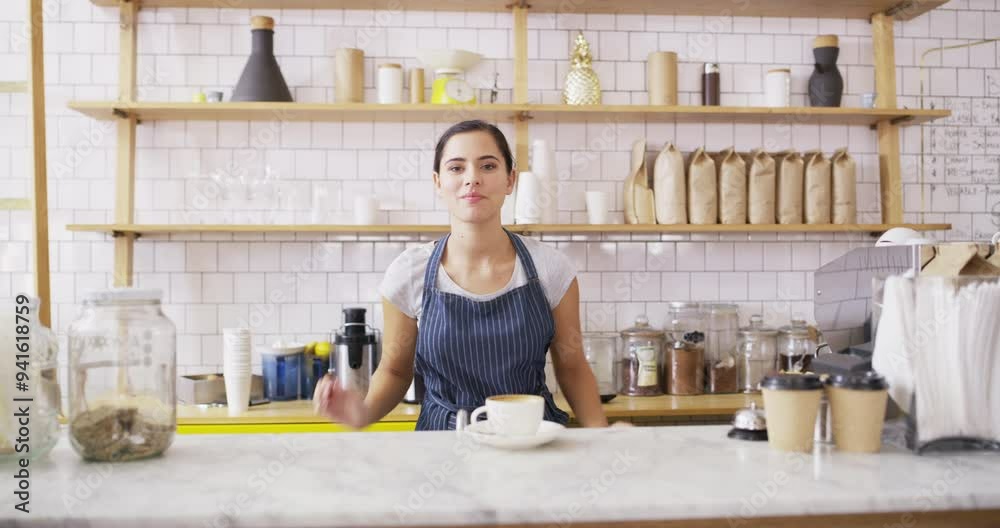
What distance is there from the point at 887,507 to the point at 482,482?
2.00ft

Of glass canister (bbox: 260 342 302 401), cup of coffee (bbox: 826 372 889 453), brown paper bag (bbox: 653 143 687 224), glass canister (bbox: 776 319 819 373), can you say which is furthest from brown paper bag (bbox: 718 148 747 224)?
cup of coffee (bbox: 826 372 889 453)

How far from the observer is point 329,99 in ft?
12.7

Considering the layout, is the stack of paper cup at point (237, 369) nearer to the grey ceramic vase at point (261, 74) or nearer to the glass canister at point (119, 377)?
the grey ceramic vase at point (261, 74)

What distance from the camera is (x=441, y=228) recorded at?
3.62m

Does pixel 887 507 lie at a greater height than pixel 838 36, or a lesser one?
lesser

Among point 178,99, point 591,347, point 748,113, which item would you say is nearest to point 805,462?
point 591,347

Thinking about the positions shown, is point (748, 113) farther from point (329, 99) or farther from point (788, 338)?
point (329, 99)

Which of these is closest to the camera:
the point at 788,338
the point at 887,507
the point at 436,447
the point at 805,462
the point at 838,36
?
the point at 887,507

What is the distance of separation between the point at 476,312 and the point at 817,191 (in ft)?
6.81

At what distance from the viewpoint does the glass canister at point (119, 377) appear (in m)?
1.38

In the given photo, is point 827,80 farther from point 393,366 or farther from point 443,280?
point 393,366

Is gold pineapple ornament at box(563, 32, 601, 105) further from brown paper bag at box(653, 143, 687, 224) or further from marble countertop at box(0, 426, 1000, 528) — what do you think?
marble countertop at box(0, 426, 1000, 528)

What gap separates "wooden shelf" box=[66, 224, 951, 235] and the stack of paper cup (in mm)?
507

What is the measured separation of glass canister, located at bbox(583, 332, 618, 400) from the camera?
370 cm
